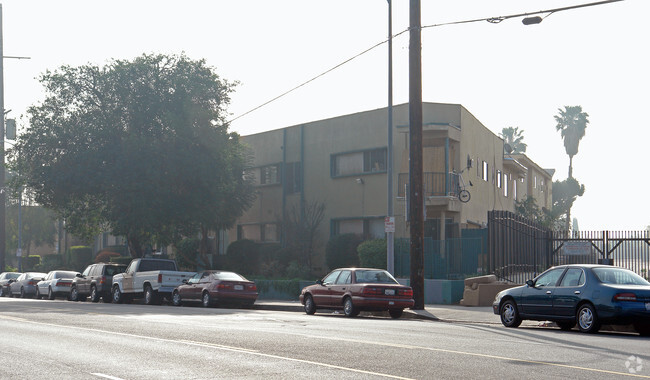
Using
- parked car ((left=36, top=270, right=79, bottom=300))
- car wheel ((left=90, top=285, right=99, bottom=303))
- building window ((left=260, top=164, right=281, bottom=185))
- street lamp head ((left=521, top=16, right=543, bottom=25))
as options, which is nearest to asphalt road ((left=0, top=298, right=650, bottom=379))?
street lamp head ((left=521, top=16, right=543, bottom=25))

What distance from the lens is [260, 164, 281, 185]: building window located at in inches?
1690

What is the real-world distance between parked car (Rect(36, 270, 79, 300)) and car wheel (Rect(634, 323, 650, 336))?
27369 millimetres

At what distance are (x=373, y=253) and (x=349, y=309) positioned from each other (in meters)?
9.67

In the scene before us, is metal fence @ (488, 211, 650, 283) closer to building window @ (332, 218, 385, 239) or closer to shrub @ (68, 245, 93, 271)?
building window @ (332, 218, 385, 239)

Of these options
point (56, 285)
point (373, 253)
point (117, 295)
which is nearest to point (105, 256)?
point (56, 285)

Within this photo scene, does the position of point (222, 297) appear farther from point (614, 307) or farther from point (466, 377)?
point (466, 377)

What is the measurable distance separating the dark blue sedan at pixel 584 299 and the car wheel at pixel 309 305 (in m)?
6.90

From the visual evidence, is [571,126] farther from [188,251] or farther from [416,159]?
[416,159]

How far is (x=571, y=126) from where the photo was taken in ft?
274

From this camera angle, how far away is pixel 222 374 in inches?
387

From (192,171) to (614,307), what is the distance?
23.5 m

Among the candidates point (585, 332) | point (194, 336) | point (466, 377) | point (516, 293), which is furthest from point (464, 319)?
point (466, 377)

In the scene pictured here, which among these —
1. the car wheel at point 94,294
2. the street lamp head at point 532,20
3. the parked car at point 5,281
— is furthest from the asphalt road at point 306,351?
the parked car at point 5,281

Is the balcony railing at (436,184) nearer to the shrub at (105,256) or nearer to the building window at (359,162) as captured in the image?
the building window at (359,162)
